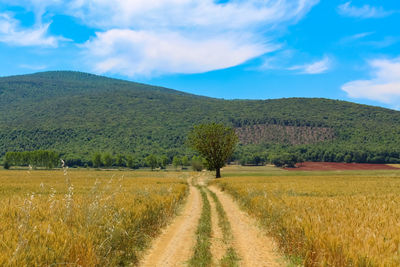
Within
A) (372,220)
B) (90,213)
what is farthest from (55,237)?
(372,220)

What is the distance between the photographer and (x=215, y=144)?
5825 centimetres

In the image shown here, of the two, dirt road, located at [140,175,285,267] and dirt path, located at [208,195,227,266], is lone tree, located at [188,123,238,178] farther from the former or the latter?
dirt path, located at [208,195,227,266]

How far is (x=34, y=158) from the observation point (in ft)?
428

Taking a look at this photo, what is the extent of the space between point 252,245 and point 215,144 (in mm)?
46596

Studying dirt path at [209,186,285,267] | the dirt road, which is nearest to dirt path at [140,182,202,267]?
the dirt road

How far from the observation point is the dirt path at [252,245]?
9.72 metres

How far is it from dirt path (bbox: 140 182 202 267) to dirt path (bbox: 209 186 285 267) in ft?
6.48

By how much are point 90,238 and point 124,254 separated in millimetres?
2310

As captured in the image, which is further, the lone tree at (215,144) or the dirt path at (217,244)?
the lone tree at (215,144)

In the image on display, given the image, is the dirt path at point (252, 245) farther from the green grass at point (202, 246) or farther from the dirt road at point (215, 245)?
the green grass at point (202, 246)

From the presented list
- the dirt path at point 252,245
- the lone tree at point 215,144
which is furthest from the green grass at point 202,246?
the lone tree at point 215,144

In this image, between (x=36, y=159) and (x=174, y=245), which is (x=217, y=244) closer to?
(x=174, y=245)

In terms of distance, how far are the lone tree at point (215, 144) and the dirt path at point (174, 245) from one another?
135ft

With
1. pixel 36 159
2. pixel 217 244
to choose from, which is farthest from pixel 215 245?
pixel 36 159
